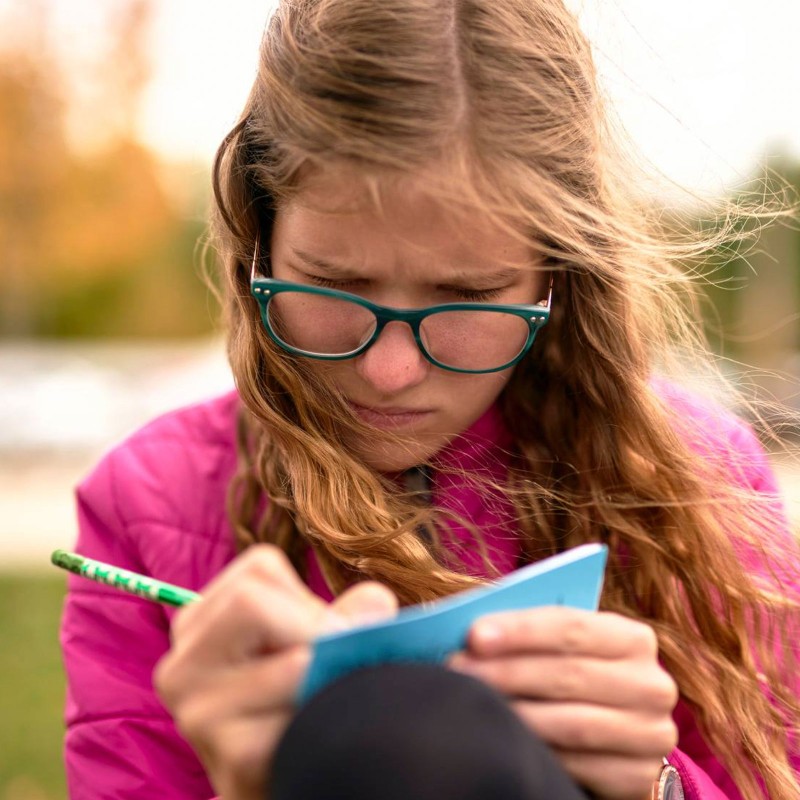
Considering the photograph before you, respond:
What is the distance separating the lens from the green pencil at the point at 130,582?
4.22 feet

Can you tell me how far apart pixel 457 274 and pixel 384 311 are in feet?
0.40

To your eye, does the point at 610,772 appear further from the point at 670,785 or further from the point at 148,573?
the point at 148,573

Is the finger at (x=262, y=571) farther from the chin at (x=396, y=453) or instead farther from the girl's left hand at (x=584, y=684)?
the chin at (x=396, y=453)

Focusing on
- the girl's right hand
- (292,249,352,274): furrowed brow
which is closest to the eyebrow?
(292,249,352,274): furrowed brow

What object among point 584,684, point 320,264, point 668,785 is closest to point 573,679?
point 584,684

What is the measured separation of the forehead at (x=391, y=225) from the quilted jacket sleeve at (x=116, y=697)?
70 centimetres

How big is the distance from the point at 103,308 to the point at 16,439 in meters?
9.44

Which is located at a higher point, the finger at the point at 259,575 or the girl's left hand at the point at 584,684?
the finger at the point at 259,575

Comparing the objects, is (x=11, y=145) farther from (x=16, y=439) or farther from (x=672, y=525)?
(x=672, y=525)

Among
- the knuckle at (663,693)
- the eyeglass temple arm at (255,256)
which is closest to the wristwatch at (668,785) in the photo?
the knuckle at (663,693)

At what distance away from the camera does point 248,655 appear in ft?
3.51

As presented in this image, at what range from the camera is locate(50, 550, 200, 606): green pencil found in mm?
1287

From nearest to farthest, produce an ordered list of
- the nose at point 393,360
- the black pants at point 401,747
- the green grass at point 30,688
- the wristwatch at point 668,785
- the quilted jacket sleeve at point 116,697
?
the black pants at point 401,747, the wristwatch at point 668,785, the nose at point 393,360, the quilted jacket sleeve at point 116,697, the green grass at point 30,688

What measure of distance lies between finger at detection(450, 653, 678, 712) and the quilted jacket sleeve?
903 mm
